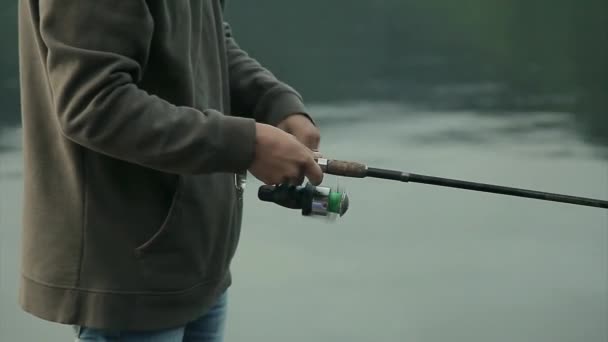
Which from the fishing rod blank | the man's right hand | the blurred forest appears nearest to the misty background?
the blurred forest

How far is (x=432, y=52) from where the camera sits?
14.7 ft

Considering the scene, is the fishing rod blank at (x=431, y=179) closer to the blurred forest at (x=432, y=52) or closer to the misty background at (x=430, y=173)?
the misty background at (x=430, y=173)

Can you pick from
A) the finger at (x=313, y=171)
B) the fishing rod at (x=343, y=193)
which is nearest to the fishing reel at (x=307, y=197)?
the fishing rod at (x=343, y=193)

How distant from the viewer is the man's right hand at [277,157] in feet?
3.55

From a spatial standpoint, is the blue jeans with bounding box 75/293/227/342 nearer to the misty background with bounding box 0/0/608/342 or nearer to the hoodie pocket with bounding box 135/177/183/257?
the hoodie pocket with bounding box 135/177/183/257

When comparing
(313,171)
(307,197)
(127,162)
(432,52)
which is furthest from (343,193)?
(432,52)

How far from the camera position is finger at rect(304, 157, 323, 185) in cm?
110

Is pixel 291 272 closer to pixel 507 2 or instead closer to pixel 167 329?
pixel 167 329

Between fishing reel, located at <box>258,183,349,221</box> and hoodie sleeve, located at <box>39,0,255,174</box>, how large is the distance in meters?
0.20

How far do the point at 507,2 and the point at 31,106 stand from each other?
4313 millimetres

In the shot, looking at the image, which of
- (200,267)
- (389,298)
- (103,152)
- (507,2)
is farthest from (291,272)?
(507,2)

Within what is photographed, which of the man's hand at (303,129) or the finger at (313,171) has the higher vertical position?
the finger at (313,171)

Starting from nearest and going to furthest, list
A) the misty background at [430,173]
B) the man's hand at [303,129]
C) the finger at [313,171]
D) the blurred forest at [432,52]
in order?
1. the finger at [313,171]
2. the man's hand at [303,129]
3. the misty background at [430,173]
4. the blurred forest at [432,52]

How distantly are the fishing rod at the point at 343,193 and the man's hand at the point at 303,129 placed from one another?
0.08m
